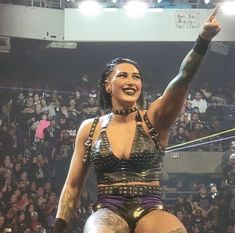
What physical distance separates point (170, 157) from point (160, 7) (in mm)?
2754

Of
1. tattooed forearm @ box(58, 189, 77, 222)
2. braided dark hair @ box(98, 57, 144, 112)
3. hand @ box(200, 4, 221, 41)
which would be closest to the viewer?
hand @ box(200, 4, 221, 41)

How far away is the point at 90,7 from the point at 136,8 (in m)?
0.81

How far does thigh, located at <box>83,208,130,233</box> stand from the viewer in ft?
7.00

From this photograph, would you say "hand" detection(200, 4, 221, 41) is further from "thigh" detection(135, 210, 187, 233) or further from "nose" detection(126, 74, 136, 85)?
"thigh" detection(135, 210, 187, 233)

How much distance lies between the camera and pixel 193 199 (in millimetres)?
8344

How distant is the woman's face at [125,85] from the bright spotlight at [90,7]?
7.84 metres

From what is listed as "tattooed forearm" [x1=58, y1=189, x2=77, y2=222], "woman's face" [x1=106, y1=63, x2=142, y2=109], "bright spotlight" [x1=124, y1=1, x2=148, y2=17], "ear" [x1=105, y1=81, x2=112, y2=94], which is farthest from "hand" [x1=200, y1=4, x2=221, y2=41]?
"bright spotlight" [x1=124, y1=1, x2=148, y2=17]

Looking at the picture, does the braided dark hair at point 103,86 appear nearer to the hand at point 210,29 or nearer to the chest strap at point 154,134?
the chest strap at point 154,134

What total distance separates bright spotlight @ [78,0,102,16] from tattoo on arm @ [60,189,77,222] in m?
7.96

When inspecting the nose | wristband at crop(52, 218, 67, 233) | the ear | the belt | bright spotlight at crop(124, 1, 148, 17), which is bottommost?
wristband at crop(52, 218, 67, 233)

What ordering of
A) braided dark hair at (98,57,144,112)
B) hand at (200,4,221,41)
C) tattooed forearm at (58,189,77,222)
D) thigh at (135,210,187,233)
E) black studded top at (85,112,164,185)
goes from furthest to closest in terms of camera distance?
braided dark hair at (98,57,144,112) → tattooed forearm at (58,189,77,222) → black studded top at (85,112,164,185) → hand at (200,4,221,41) → thigh at (135,210,187,233)

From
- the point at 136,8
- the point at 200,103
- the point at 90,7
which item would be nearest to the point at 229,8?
the point at 136,8

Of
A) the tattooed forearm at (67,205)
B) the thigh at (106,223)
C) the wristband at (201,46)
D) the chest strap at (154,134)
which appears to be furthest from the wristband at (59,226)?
the wristband at (201,46)

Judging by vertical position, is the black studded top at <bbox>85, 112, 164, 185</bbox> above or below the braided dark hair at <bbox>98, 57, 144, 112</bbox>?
below
